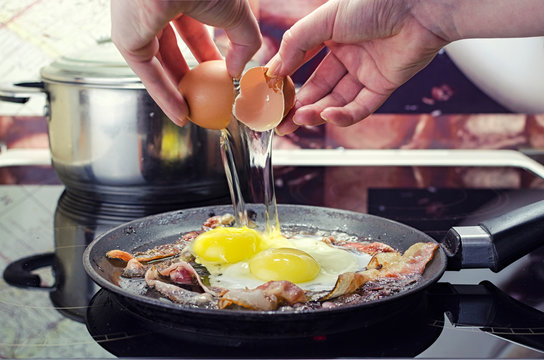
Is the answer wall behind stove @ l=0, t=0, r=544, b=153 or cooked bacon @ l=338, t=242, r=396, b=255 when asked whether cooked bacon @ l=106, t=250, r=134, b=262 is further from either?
wall behind stove @ l=0, t=0, r=544, b=153

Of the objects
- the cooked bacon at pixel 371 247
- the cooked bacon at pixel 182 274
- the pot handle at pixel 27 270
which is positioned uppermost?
the cooked bacon at pixel 182 274

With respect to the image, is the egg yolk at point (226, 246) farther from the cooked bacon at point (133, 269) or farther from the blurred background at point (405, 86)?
the blurred background at point (405, 86)

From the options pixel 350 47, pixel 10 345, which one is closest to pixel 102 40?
pixel 350 47

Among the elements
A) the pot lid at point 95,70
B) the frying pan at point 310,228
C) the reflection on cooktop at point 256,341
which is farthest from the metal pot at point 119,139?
the reflection on cooktop at point 256,341

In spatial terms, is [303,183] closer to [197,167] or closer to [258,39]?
[197,167]

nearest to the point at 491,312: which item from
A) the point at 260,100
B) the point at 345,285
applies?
the point at 345,285

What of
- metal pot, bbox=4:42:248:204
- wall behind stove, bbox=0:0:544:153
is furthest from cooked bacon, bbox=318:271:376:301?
wall behind stove, bbox=0:0:544:153

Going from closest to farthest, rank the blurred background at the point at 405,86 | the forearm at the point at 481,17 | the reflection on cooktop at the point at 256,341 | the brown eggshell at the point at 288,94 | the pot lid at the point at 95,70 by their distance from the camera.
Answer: the reflection on cooktop at the point at 256,341
the forearm at the point at 481,17
the brown eggshell at the point at 288,94
the pot lid at the point at 95,70
the blurred background at the point at 405,86
